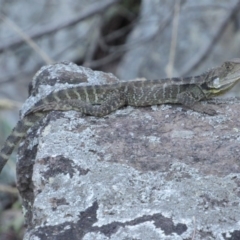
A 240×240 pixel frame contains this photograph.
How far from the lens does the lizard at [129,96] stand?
19.4 ft

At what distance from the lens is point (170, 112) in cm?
594

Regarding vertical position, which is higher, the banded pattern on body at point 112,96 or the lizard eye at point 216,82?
the lizard eye at point 216,82

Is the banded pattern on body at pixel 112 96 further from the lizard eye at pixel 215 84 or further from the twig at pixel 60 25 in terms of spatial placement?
the twig at pixel 60 25

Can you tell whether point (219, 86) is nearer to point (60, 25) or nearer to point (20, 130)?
point (20, 130)

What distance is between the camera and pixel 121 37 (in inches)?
496

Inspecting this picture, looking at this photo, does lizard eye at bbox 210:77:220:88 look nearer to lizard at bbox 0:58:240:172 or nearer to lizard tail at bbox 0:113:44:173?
lizard at bbox 0:58:240:172

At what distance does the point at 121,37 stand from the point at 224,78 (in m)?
6.30

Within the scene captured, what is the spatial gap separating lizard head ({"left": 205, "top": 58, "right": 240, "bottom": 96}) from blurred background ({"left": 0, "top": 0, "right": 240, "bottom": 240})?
216cm

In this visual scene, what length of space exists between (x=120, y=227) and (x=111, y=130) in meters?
1.33

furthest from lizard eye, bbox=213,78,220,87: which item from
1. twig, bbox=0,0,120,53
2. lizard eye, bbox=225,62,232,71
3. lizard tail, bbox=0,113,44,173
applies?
twig, bbox=0,0,120,53

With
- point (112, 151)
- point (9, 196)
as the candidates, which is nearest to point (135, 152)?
point (112, 151)

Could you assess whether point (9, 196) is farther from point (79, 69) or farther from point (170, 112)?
point (170, 112)

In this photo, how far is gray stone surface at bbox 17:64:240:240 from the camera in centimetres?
430

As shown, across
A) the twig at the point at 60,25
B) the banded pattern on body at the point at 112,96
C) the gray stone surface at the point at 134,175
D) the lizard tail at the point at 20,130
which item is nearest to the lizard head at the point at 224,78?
the banded pattern on body at the point at 112,96
